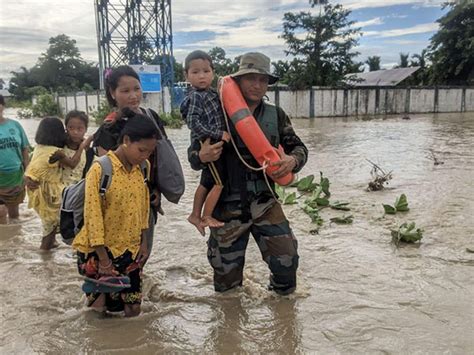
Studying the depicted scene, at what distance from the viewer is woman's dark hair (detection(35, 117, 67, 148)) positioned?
14.0ft

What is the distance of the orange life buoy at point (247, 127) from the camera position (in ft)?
9.52

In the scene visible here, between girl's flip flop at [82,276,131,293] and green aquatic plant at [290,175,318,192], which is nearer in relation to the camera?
girl's flip flop at [82,276,131,293]

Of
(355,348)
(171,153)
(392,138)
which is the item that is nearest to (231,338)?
(355,348)

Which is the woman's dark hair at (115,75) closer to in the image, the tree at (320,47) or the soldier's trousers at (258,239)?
the soldier's trousers at (258,239)

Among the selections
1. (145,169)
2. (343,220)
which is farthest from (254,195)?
(343,220)

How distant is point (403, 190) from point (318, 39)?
24213 millimetres

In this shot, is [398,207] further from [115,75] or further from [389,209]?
[115,75]

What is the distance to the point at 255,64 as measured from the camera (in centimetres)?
295

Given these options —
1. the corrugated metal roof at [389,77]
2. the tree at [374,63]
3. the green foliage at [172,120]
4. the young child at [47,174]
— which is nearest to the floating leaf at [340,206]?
the young child at [47,174]

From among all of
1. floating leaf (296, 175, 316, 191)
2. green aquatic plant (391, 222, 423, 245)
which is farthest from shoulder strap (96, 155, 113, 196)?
floating leaf (296, 175, 316, 191)

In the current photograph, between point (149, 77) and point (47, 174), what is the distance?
52.7 ft

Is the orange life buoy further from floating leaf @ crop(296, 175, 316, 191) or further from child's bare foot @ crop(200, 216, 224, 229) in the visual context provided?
floating leaf @ crop(296, 175, 316, 191)

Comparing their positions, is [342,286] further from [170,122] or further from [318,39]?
[318,39]

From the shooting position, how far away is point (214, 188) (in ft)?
10.0
